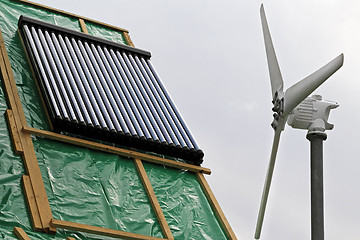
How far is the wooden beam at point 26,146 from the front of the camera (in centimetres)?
894

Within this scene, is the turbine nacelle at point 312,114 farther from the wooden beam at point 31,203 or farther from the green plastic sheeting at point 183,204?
the wooden beam at point 31,203

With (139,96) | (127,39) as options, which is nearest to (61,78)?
(139,96)

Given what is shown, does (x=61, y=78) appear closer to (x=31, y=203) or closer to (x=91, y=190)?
(x=91, y=190)

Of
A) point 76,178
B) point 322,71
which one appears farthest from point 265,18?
point 76,178

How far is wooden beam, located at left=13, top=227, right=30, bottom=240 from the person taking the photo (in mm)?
8152

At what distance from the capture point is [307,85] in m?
9.23

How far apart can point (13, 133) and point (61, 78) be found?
186 centimetres

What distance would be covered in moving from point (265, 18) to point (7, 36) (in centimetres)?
537

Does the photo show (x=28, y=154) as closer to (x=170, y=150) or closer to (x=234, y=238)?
(x=170, y=150)

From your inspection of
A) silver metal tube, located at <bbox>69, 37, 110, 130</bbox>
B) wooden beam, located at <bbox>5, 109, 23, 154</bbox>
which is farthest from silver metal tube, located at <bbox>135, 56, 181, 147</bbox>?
wooden beam, located at <bbox>5, 109, 23, 154</bbox>

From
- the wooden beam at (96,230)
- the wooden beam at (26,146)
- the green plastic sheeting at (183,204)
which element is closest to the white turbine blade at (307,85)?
the green plastic sheeting at (183,204)

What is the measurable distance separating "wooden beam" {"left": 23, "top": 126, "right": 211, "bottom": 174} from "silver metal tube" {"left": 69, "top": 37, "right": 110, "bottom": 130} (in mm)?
393

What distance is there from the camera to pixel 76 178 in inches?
397

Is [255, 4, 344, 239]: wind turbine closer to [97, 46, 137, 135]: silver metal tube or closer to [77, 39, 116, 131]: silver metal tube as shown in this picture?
[97, 46, 137, 135]: silver metal tube
